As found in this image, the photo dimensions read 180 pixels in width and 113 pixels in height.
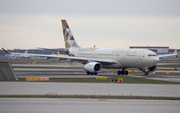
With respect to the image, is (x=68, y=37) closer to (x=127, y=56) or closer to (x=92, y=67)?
(x=92, y=67)

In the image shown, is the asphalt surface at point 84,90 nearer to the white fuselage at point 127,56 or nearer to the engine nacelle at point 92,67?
the white fuselage at point 127,56

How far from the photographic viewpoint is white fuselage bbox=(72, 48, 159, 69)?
4947cm

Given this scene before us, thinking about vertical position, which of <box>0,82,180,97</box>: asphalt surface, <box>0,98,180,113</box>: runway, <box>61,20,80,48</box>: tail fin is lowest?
<box>0,98,180,113</box>: runway

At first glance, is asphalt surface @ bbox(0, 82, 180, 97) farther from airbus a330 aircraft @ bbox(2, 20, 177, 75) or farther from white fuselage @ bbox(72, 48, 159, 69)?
airbus a330 aircraft @ bbox(2, 20, 177, 75)

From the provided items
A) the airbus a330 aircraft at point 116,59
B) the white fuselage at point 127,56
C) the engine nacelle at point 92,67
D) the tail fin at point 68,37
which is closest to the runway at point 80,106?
the engine nacelle at point 92,67

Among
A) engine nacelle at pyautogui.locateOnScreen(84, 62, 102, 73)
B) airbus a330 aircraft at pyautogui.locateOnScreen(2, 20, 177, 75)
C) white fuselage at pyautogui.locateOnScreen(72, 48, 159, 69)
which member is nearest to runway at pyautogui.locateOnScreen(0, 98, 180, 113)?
engine nacelle at pyautogui.locateOnScreen(84, 62, 102, 73)

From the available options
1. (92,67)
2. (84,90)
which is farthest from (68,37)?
(84,90)

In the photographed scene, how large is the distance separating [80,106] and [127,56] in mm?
35520

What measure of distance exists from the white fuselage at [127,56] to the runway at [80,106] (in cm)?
3056

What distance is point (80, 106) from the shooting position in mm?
17281

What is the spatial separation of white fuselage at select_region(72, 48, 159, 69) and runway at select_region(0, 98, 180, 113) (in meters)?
30.6

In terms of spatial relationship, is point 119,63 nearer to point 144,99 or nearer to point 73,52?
point 73,52

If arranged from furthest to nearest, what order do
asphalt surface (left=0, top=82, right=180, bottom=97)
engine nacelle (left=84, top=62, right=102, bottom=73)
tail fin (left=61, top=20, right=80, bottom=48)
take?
tail fin (left=61, top=20, right=80, bottom=48) → engine nacelle (left=84, top=62, right=102, bottom=73) → asphalt surface (left=0, top=82, right=180, bottom=97)

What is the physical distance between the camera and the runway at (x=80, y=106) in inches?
624
